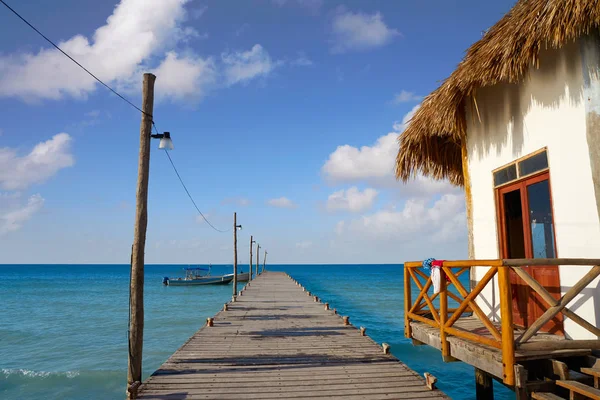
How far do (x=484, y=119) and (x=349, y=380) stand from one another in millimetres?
5344

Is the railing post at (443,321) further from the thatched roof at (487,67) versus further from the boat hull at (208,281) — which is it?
the boat hull at (208,281)

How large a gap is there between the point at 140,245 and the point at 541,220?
6531mm

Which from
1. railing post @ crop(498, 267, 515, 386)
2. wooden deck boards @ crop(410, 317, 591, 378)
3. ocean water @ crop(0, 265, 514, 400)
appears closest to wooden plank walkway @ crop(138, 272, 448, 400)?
wooden deck boards @ crop(410, 317, 591, 378)

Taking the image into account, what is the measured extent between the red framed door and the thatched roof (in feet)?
5.73

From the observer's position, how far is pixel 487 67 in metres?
5.99

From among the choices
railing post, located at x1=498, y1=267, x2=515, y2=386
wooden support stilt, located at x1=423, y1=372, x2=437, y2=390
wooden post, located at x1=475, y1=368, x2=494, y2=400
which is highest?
railing post, located at x1=498, y1=267, x2=515, y2=386

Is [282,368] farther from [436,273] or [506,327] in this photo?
[506,327]

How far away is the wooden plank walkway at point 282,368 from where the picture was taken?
5.05 meters

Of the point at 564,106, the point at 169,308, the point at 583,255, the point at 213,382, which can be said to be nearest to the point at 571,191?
the point at 583,255

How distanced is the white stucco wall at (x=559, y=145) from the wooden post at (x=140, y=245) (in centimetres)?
616

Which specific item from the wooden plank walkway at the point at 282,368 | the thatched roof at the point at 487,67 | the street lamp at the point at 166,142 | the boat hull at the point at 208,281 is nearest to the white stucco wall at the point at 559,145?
the thatched roof at the point at 487,67

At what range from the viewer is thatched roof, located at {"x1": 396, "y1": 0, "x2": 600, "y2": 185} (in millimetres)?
4821

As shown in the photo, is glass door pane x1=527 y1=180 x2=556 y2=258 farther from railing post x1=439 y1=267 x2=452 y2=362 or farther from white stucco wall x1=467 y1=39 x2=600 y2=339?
railing post x1=439 y1=267 x2=452 y2=362

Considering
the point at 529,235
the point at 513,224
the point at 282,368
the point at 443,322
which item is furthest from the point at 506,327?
the point at 282,368
